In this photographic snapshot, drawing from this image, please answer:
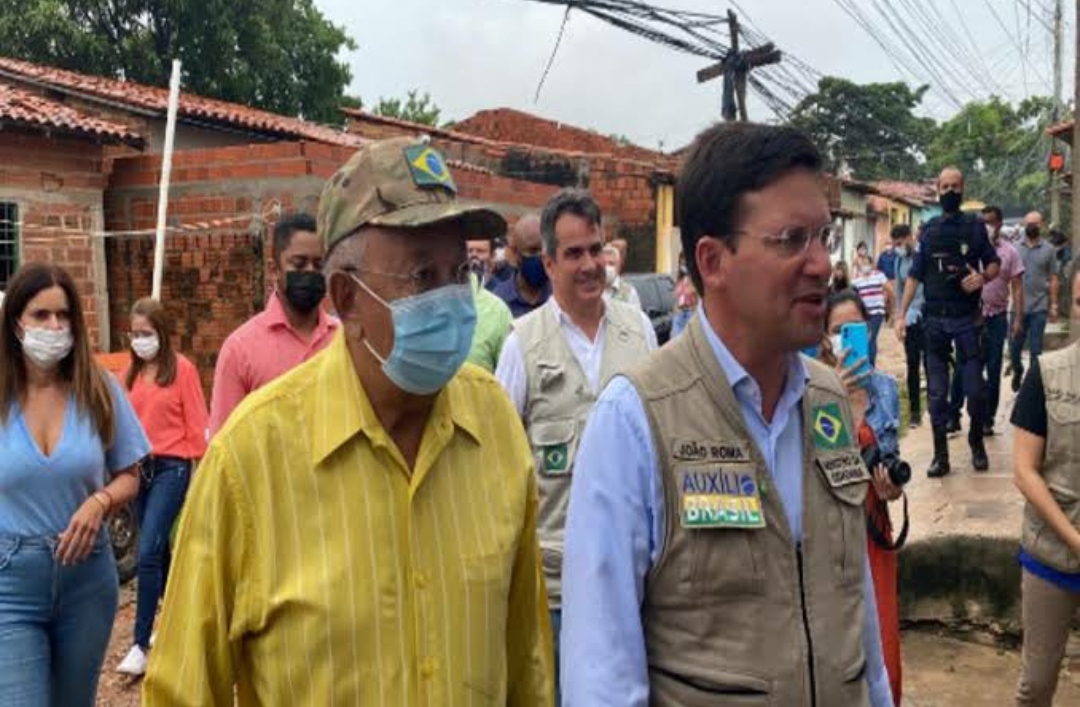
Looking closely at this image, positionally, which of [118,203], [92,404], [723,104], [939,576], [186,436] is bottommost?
[939,576]

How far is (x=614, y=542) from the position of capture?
166 cm

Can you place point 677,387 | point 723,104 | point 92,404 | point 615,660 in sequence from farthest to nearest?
point 723,104, point 92,404, point 677,387, point 615,660

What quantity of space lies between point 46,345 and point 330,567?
2386 millimetres

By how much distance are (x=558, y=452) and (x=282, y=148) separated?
653 cm

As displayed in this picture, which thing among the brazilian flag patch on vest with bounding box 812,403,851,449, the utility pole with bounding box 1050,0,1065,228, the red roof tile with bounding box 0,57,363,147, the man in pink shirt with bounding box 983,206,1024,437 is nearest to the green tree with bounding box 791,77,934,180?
the utility pole with bounding box 1050,0,1065,228

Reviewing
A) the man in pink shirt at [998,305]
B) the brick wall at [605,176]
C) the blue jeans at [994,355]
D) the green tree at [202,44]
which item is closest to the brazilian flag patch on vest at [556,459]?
the blue jeans at [994,355]

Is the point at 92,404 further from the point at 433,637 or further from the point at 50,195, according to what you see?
the point at 50,195

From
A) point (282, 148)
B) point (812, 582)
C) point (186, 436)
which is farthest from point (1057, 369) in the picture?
point (282, 148)

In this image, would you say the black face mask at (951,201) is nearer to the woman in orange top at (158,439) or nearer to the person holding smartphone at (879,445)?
the person holding smartphone at (879,445)

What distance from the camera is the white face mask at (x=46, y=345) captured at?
3.53 m

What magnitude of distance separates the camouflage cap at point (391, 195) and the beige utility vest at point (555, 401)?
140 centimetres

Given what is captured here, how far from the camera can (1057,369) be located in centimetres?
327

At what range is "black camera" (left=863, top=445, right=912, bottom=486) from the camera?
11.0 feet

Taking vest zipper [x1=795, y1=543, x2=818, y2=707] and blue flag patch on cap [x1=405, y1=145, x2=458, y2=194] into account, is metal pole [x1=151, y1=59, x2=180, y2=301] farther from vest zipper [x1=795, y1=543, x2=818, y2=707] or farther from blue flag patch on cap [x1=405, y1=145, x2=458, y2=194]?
vest zipper [x1=795, y1=543, x2=818, y2=707]
